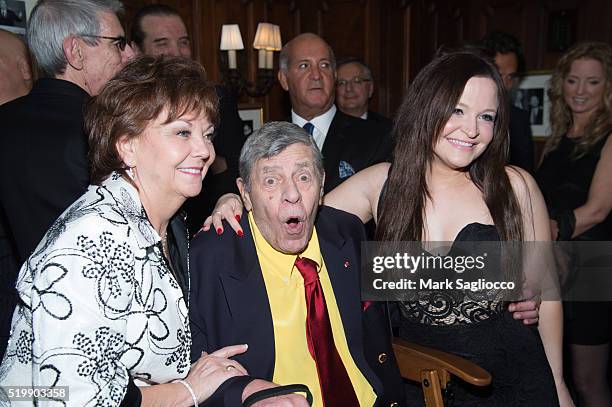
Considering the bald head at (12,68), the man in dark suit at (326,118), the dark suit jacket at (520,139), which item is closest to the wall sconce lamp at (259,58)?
the man in dark suit at (326,118)

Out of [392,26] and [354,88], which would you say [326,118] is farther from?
[392,26]

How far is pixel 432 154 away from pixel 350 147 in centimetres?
114

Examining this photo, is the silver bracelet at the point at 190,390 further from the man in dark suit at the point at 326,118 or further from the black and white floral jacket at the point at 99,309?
the man in dark suit at the point at 326,118

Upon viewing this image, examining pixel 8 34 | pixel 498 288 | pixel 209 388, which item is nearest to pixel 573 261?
pixel 498 288

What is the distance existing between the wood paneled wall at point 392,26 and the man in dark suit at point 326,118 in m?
1.47

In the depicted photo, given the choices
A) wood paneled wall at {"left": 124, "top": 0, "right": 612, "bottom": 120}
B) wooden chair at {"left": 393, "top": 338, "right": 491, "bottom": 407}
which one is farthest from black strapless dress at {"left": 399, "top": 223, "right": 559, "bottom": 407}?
wood paneled wall at {"left": 124, "top": 0, "right": 612, "bottom": 120}

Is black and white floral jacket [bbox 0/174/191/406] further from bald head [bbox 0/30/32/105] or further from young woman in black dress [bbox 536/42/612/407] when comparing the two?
young woman in black dress [bbox 536/42/612/407]

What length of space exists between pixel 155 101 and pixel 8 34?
150 cm

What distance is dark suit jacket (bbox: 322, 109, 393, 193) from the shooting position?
314cm

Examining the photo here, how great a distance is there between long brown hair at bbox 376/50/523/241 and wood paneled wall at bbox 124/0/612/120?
3036 mm

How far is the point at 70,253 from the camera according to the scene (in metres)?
1.31

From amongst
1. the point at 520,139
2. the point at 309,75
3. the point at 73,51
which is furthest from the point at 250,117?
the point at 73,51

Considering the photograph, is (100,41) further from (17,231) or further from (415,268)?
(415,268)

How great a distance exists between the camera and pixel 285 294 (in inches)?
75.7
